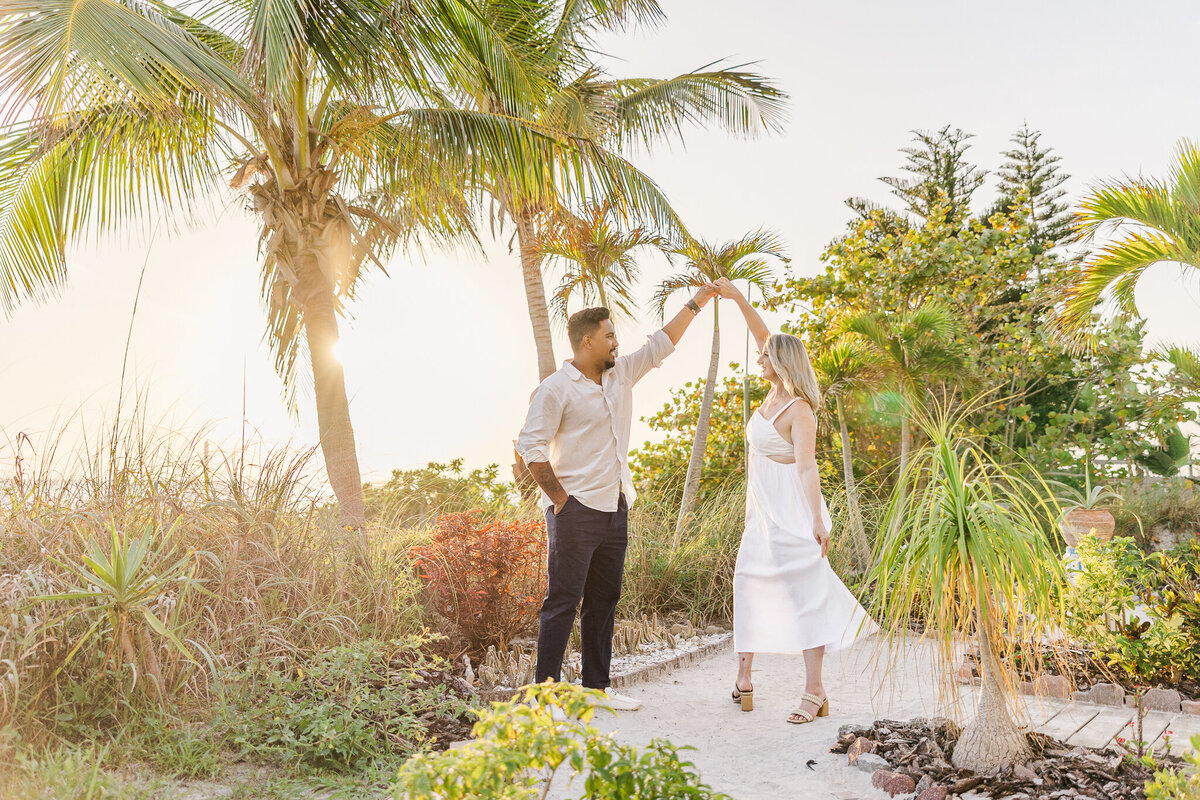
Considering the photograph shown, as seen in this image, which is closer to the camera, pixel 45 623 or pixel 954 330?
pixel 45 623

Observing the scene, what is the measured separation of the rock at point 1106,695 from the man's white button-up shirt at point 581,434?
97.8 inches

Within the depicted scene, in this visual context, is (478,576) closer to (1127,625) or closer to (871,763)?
(871,763)

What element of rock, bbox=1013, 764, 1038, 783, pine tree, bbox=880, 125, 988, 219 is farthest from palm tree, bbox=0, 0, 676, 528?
pine tree, bbox=880, 125, 988, 219

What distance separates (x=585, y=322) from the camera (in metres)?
4.31

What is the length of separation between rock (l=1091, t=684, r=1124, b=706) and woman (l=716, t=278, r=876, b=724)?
1.08 meters

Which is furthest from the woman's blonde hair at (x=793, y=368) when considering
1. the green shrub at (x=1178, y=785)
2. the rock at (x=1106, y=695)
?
the green shrub at (x=1178, y=785)

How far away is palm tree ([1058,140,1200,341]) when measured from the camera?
6871mm

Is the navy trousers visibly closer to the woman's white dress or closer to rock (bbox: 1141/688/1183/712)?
the woman's white dress

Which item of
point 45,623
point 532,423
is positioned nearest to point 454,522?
point 532,423

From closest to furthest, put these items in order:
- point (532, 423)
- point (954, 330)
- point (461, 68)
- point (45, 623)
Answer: point (45, 623)
point (532, 423)
point (461, 68)
point (954, 330)

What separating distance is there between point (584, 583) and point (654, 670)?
130 cm

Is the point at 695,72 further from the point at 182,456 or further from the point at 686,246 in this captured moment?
the point at 182,456

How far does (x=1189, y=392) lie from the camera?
1154 cm

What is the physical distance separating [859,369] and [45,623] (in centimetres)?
708
